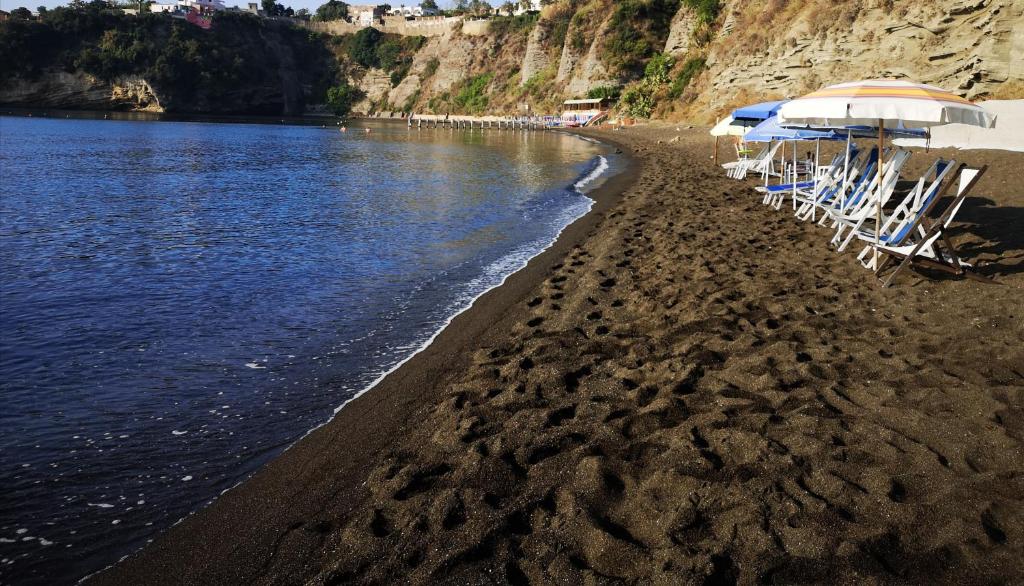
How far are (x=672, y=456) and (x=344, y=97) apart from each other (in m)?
139

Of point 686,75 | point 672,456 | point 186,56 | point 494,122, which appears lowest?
point 672,456

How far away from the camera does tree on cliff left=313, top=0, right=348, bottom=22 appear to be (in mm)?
165100

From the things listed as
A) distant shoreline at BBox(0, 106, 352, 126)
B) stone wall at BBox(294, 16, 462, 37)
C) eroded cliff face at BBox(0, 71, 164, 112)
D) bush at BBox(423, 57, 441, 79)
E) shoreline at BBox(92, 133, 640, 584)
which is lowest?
shoreline at BBox(92, 133, 640, 584)

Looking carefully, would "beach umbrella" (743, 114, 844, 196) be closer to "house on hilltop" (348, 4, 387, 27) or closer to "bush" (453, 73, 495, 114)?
"bush" (453, 73, 495, 114)

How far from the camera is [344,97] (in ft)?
431

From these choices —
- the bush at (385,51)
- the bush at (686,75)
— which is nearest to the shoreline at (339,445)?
the bush at (686,75)

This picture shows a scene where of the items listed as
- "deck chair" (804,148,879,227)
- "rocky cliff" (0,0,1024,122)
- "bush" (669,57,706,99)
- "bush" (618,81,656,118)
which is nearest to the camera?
"deck chair" (804,148,879,227)

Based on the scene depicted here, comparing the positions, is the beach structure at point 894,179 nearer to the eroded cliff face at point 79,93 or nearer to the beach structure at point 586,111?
the beach structure at point 586,111

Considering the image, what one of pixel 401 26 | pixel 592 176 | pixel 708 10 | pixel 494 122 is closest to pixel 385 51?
pixel 401 26

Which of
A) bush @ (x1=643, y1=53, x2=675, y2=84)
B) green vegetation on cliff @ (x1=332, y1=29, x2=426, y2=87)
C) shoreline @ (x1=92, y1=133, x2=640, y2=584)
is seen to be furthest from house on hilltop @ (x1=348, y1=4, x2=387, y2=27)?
shoreline @ (x1=92, y1=133, x2=640, y2=584)

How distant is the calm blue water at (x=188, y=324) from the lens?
401 cm

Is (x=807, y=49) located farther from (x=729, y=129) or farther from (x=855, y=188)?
(x=855, y=188)

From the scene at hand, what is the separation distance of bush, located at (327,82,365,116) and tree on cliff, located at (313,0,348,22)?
42441 mm

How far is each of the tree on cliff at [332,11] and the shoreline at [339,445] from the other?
177m
